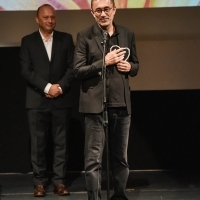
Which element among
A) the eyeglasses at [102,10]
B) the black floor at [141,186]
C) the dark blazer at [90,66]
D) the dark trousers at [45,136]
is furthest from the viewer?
the dark trousers at [45,136]

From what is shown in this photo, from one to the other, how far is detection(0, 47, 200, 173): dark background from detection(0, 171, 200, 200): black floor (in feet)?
0.41

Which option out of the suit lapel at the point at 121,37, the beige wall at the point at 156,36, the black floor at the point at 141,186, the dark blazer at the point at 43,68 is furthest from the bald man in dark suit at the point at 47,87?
the suit lapel at the point at 121,37

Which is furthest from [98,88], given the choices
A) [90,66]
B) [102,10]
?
[102,10]

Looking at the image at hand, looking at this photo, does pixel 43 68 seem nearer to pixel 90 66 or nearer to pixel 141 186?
pixel 90 66

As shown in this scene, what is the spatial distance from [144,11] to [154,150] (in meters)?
1.40

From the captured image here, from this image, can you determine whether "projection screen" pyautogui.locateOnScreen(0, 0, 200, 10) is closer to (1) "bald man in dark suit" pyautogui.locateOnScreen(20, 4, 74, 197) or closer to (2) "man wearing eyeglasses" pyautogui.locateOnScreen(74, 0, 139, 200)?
(1) "bald man in dark suit" pyautogui.locateOnScreen(20, 4, 74, 197)

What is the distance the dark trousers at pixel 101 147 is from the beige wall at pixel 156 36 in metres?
1.47

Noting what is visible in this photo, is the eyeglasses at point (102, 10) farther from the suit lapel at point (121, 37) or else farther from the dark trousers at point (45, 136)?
the dark trousers at point (45, 136)

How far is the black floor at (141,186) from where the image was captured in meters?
4.49

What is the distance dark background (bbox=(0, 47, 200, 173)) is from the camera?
533 cm

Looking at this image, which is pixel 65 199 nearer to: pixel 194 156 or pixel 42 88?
pixel 42 88

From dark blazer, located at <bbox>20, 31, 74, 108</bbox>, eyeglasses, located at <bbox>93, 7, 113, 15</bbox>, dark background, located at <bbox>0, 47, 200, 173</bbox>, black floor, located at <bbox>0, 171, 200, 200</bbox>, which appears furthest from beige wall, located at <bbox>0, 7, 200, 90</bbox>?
eyeglasses, located at <bbox>93, 7, 113, 15</bbox>

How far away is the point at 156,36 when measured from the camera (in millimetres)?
5301

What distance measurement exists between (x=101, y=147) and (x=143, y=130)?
5.37ft
